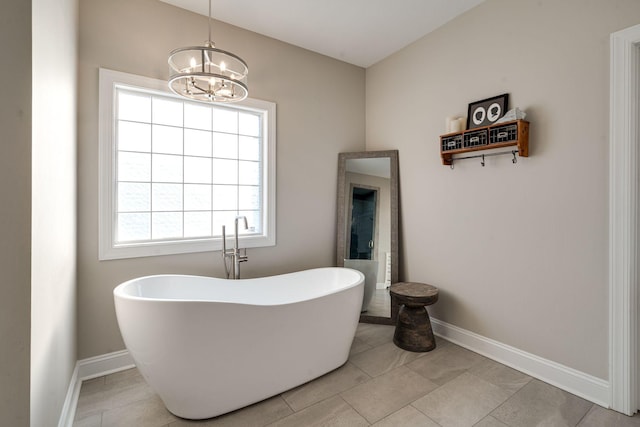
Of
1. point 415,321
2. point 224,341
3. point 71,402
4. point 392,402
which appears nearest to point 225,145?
point 224,341

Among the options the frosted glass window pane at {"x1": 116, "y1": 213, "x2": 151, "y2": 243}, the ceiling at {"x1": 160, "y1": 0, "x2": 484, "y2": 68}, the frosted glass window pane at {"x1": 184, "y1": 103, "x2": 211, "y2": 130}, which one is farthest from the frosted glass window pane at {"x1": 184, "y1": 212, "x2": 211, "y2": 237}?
the ceiling at {"x1": 160, "y1": 0, "x2": 484, "y2": 68}

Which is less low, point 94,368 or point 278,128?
point 278,128

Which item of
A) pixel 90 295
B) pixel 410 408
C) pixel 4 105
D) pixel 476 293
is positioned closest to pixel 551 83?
pixel 476 293

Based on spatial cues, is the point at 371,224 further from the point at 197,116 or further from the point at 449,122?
the point at 197,116

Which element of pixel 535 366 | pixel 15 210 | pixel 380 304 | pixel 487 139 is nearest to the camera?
pixel 15 210

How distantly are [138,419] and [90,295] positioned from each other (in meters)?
0.97

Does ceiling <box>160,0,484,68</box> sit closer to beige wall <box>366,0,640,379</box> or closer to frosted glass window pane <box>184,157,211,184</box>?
beige wall <box>366,0,640,379</box>

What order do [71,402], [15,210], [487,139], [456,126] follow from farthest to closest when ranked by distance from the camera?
[456,126] → [487,139] → [71,402] → [15,210]

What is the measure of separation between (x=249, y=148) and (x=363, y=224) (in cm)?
147

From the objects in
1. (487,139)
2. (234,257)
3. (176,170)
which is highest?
(487,139)

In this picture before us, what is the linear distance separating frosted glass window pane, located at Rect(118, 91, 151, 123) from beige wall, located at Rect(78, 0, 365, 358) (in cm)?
19

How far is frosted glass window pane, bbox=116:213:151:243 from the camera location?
2314mm

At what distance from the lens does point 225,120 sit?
2807 millimetres

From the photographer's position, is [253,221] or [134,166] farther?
[253,221]
